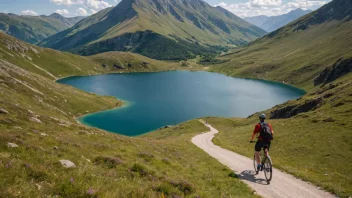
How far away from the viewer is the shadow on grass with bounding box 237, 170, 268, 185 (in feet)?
64.8

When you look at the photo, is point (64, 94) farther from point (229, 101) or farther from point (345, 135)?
point (345, 135)

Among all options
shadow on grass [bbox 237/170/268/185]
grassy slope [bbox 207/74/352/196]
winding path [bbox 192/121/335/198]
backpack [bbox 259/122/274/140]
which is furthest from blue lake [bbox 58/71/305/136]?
backpack [bbox 259/122/274/140]

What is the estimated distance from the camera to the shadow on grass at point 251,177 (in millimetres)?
19750

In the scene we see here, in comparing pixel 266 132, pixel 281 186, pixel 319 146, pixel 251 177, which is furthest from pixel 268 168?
pixel 319 146

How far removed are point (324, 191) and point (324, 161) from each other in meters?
15.5

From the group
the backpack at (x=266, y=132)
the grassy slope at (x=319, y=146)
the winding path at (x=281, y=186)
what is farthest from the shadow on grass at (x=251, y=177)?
the grassy slope at (x=319, y=146)

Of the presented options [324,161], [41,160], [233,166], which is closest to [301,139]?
[324,161]

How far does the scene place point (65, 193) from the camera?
870 centimetres

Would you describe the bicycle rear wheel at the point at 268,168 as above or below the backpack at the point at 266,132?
below

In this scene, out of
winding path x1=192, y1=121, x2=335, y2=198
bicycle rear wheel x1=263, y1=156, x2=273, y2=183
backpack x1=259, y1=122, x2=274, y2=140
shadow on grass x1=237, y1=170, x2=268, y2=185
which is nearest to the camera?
winding path x1=192, y1=121, x2=335, y2=198

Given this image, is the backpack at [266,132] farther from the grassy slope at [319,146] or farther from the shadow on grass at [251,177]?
the grassy slope at [319,146]

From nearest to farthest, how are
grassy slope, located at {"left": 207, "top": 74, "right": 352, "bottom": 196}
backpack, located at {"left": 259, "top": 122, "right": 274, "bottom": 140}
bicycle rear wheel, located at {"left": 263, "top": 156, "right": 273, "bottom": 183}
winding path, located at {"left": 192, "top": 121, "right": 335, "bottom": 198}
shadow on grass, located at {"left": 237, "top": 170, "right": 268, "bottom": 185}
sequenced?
winding path, located at {"left": 192, "top": 121, "right": 335, "bottom": 198} → bicycle rear wheel, located at {"left": 263, "top": 156, "right": 273, "bottom": 183} → backpack, located at {"left": 259, "top": 122, "right": 274, "bottom": 140} → shadow on grass, located at {"left": 237, "top": 170, "right": 268, "bottom": 185} → grassy slope, located at {"left": 207, "top": 74, "right": 352, "bottom": 196}

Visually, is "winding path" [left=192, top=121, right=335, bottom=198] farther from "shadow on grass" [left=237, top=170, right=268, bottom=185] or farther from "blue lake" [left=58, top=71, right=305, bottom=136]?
"blue lake" [left=58, top=71, right=305, bottom=136]

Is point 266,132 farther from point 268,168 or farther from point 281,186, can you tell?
point 281,186
